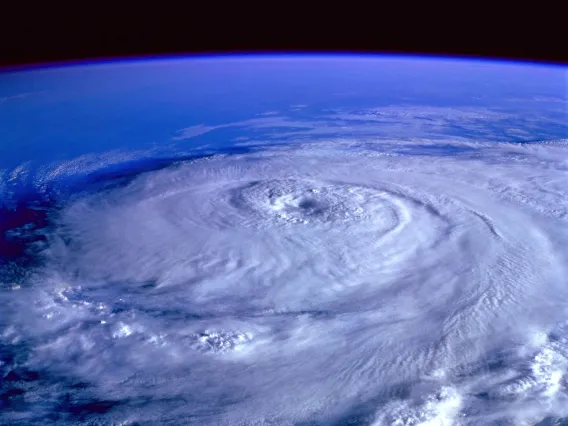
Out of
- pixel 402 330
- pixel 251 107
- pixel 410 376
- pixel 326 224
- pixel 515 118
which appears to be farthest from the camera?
pixel 251 107

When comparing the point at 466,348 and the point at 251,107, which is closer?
the point at 466,348

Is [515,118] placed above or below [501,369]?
above

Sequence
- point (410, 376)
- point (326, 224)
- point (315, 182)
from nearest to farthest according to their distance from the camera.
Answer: point (410, 376)
point (326, 224)
point (315, 182)

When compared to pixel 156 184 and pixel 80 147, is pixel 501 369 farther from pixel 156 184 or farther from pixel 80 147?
pixel 80 147

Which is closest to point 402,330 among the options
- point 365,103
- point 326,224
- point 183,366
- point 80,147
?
point 183,366

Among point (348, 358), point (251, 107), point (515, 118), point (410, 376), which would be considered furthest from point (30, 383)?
point (515, 118)

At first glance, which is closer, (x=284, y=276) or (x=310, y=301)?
(x=310, y=301)

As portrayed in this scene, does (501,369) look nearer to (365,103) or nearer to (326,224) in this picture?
(326,224)
